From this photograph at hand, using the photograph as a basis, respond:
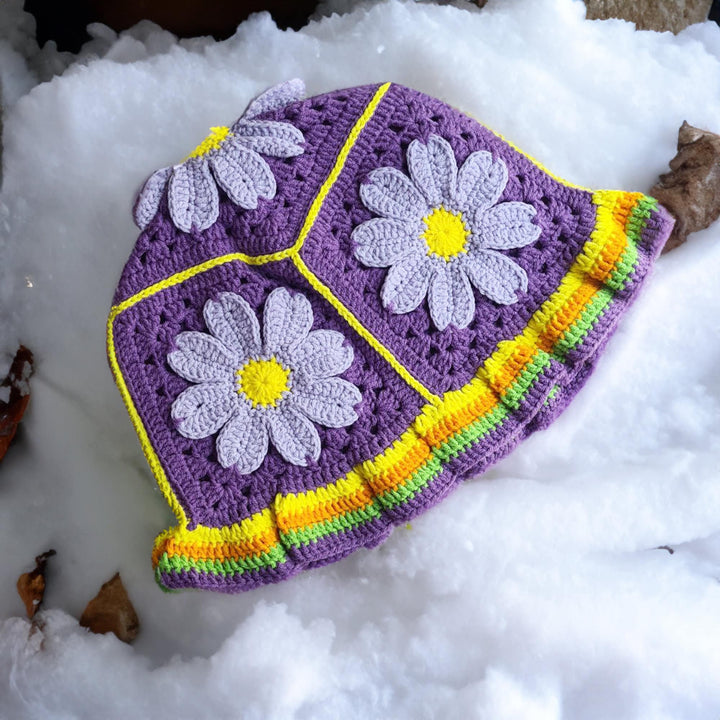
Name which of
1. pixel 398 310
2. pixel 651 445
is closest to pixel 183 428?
pixel 398 310

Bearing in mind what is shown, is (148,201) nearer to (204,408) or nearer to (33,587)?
(204,408)

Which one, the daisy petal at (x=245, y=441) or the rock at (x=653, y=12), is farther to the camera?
the rock at (x=653, y=12)

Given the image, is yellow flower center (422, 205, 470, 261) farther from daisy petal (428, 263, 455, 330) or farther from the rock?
the rock

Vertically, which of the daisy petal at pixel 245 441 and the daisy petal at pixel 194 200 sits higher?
the daisy petal at pixel 194 200

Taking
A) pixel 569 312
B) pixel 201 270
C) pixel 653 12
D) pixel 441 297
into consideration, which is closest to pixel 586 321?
pixel 569 312

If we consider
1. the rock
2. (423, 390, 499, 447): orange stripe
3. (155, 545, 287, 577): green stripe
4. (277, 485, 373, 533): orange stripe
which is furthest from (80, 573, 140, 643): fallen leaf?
the rock

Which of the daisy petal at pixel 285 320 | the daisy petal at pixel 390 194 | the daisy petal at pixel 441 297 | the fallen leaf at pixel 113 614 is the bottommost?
the fallen leaf at pixel 113 614

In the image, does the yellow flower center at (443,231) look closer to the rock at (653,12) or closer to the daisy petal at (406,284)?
the daisy petal at (406,284)

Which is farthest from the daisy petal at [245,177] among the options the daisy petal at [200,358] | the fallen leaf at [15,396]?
the fallen leaf at [15,396]
